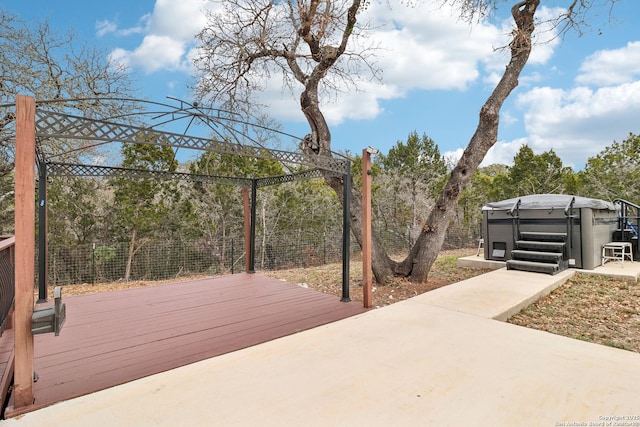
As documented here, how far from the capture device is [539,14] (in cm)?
590

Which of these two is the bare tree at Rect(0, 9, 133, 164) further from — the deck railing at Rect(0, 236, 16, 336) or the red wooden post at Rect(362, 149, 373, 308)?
the red wooden post at Rect(362, 149, 373, 308)

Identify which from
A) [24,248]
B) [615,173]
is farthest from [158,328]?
[615,173]

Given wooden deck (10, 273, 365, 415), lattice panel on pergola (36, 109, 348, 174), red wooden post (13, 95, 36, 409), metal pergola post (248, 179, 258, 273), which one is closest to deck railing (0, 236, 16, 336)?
wooden deck (10, 273, 365, 415)

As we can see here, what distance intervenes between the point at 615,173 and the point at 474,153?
38.3ft

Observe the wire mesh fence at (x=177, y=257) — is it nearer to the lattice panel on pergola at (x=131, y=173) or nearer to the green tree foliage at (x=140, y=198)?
the green tree foliage at (x=140, y=198)

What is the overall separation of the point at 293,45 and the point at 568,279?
20.5 feet

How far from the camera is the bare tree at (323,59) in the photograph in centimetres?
545

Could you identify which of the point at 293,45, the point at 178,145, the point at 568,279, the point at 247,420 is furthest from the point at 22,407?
the point at 568,279

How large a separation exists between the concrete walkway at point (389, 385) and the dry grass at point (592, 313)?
0.78 meters

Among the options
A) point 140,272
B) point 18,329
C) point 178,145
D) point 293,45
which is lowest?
point 140,272

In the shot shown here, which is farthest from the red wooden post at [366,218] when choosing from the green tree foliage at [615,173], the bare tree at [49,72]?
the green tree foliage at [615,173]

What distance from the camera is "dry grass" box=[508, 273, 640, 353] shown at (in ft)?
10.6

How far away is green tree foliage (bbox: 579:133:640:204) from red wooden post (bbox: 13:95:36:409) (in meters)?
16.5

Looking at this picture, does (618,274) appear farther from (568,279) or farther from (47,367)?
(47,367)
